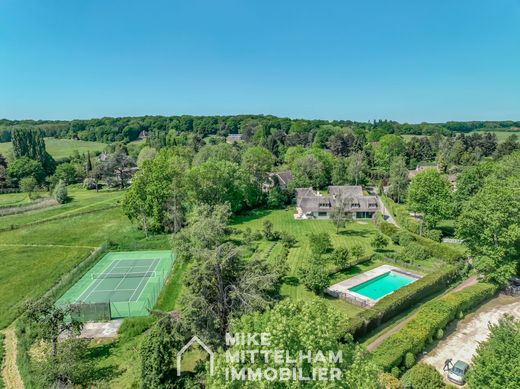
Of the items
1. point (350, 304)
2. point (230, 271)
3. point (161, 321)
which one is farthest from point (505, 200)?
point (161, 321)

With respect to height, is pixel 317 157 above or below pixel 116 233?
above

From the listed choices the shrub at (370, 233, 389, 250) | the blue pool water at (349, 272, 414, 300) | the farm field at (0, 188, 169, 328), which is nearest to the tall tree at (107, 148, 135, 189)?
the farm field at (0, 188, 169, 328)

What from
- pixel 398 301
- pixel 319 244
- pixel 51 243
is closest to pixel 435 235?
pixel 319 244

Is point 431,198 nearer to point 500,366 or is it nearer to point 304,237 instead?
point 304,237

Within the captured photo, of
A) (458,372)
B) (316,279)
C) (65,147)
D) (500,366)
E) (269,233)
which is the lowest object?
(458,372)

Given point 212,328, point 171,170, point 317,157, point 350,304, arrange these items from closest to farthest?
point 212,328 → point 350,304 → point 171,170 → point 317,157

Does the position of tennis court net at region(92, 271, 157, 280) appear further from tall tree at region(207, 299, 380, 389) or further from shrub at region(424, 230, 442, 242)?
shrub at region(424, 230, 442, 242)

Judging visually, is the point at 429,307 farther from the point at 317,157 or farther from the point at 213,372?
the point at 317,157

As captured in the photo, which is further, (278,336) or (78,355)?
(78,355)
